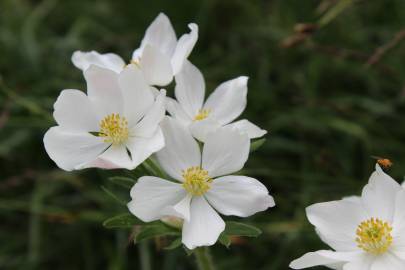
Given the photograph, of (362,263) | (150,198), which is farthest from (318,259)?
(150,198)

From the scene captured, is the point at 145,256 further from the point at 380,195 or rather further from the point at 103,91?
the point at 380,195

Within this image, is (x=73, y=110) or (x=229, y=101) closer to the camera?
(x=73, y=110)

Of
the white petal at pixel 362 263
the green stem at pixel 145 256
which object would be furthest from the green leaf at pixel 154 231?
the green stem at pixel 145 256

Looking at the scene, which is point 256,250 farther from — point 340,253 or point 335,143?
point 340,253

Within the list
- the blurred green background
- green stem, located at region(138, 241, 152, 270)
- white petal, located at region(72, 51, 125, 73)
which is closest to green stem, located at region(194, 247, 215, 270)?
white petal, located at region(72, 51, 125, 73)

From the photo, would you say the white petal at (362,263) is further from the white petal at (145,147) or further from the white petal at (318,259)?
the white petal at (145,147)
